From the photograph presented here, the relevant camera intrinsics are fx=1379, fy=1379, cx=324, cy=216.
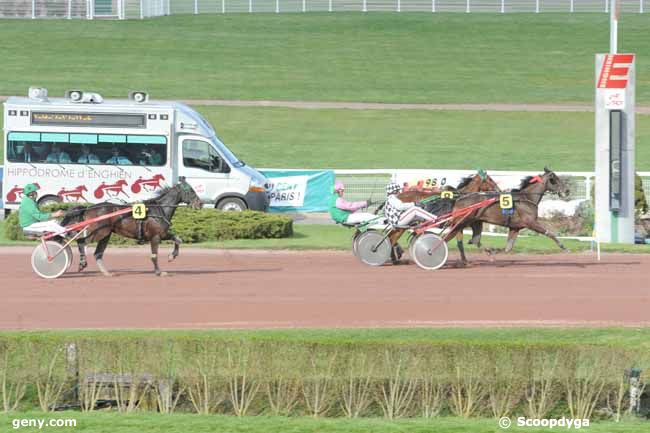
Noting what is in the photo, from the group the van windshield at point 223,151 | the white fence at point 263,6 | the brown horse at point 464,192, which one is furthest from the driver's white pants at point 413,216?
the white fence at point 263,6

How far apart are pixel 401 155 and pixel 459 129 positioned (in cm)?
396

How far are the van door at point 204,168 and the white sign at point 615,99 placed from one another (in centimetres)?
785

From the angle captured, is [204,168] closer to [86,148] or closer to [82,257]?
[86,148]

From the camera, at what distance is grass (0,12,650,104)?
149 ft

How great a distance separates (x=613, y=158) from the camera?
23.4m

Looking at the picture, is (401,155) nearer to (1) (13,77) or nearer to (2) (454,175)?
(2) (454,175)

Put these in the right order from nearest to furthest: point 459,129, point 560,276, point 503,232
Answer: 1. point 560,276
2. point 503,232
3. point 459,129

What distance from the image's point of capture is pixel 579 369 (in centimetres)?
1209

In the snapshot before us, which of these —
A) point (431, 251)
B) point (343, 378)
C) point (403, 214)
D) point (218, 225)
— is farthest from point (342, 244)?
point (343, 378)

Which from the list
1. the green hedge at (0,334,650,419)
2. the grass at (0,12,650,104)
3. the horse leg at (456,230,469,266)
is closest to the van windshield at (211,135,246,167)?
the horse leg at (456,230,469,266)

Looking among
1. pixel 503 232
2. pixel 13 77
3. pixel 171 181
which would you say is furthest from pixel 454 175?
pixel 13 77

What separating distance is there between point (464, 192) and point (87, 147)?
831cm

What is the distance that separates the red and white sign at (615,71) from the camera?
901 inches

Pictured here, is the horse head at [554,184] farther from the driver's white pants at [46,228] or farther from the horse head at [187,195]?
the driver's white pants at [46,228]
